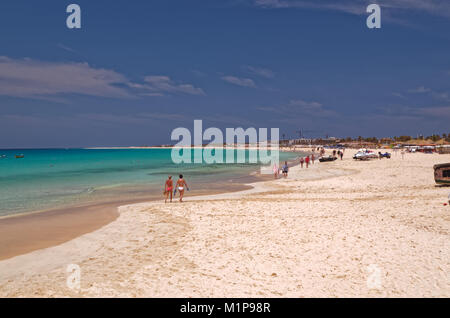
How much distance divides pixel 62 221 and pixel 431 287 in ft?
45.2

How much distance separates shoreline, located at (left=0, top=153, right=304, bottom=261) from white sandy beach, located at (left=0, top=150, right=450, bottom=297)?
2.46 feet

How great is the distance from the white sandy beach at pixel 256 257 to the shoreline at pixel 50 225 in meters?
0.75

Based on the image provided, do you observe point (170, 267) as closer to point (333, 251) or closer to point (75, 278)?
point (75, 278)

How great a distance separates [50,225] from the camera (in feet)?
41.4

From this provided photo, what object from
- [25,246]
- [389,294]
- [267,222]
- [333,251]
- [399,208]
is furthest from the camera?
[399,208]

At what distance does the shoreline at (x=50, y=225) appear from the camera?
32.0 feet

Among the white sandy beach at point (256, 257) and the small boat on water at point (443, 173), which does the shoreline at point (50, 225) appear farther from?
the small boat on water at point (443, 173)

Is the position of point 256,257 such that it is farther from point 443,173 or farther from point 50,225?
point 443,173

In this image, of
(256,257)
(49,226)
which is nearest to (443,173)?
(256,257)

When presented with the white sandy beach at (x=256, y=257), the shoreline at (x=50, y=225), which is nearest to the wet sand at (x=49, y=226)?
the shoreline at (x=50, y=225)

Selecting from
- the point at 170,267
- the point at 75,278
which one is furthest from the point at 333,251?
the point at 75,278
